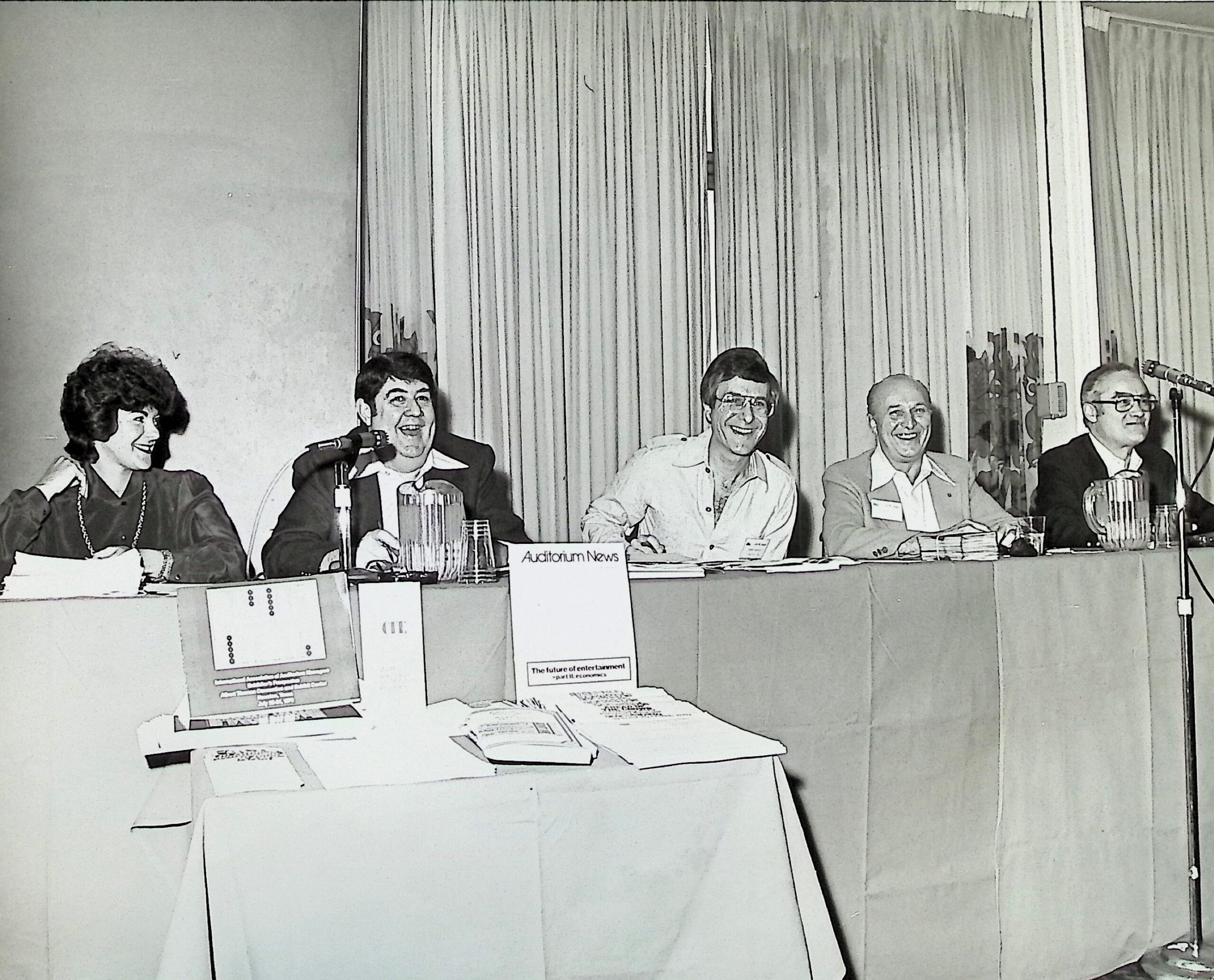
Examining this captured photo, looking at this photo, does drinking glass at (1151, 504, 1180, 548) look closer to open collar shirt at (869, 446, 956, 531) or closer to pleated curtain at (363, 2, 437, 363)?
open collar shirt at (869, 446, 956, 531)

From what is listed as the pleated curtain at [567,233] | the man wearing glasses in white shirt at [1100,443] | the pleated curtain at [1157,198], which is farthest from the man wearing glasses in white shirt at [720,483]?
the pleated curtain at [1157,198]

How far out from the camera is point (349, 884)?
129 cm

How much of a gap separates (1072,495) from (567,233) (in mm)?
1986

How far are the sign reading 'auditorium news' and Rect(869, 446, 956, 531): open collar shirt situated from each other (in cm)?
142

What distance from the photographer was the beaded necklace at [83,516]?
2.88 meters

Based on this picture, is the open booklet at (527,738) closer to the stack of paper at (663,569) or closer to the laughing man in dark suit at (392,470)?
the stack of paper at (663,569)

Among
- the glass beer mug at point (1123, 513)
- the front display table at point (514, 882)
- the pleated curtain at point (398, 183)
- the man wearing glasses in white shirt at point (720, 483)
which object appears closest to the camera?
the front display table at point (514, 882)

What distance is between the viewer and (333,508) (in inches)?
113

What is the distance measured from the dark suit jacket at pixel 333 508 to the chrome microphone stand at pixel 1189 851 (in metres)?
1.45

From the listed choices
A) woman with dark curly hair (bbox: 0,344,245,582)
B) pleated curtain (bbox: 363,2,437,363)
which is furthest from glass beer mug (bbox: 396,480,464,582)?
pleated curtain (bbox: 363,2,437,363)

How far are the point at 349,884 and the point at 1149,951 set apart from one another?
1.92 m

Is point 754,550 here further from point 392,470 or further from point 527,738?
point 527,738

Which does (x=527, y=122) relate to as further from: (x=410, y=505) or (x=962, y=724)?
(x=962, y=724)

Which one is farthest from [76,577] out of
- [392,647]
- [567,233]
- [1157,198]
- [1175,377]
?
[1157,198]
